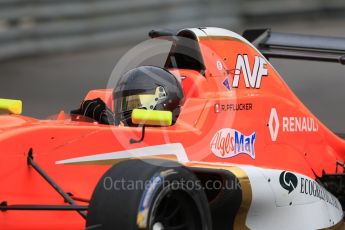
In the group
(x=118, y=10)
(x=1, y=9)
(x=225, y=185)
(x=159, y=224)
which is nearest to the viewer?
(x=159, y=224)

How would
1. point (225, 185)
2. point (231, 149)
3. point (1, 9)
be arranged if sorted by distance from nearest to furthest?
1. point (225, 185)
2. point (231, 149)
3. point (1, 9)

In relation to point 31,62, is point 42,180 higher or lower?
lower

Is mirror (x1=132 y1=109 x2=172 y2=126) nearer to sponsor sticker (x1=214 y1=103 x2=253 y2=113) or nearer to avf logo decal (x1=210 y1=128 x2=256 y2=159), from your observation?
avf logo decal (x1=210 y1=128 x2=256 y2=159)

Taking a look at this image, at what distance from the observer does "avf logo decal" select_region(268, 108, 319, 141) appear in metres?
5.32

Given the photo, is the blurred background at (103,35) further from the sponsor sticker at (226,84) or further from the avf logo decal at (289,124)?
the sponsor sticker at (226,84)

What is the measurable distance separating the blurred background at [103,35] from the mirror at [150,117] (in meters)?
4.67

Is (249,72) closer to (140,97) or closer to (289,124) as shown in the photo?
(289,124)

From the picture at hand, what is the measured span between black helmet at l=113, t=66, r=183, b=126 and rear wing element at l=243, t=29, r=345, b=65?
1.69 meters

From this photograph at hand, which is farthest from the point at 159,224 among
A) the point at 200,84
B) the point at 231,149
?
the point at 200,84

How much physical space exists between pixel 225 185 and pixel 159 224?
2.09 feet

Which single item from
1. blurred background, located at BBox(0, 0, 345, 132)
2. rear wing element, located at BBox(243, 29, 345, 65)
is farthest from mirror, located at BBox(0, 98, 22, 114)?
blurred background, located at BBox(0, 0, 345, 132)

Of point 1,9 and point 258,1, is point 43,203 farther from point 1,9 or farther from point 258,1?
point 258,1

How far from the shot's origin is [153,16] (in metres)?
10.7

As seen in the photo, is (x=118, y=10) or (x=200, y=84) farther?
(x=118, y=10)
